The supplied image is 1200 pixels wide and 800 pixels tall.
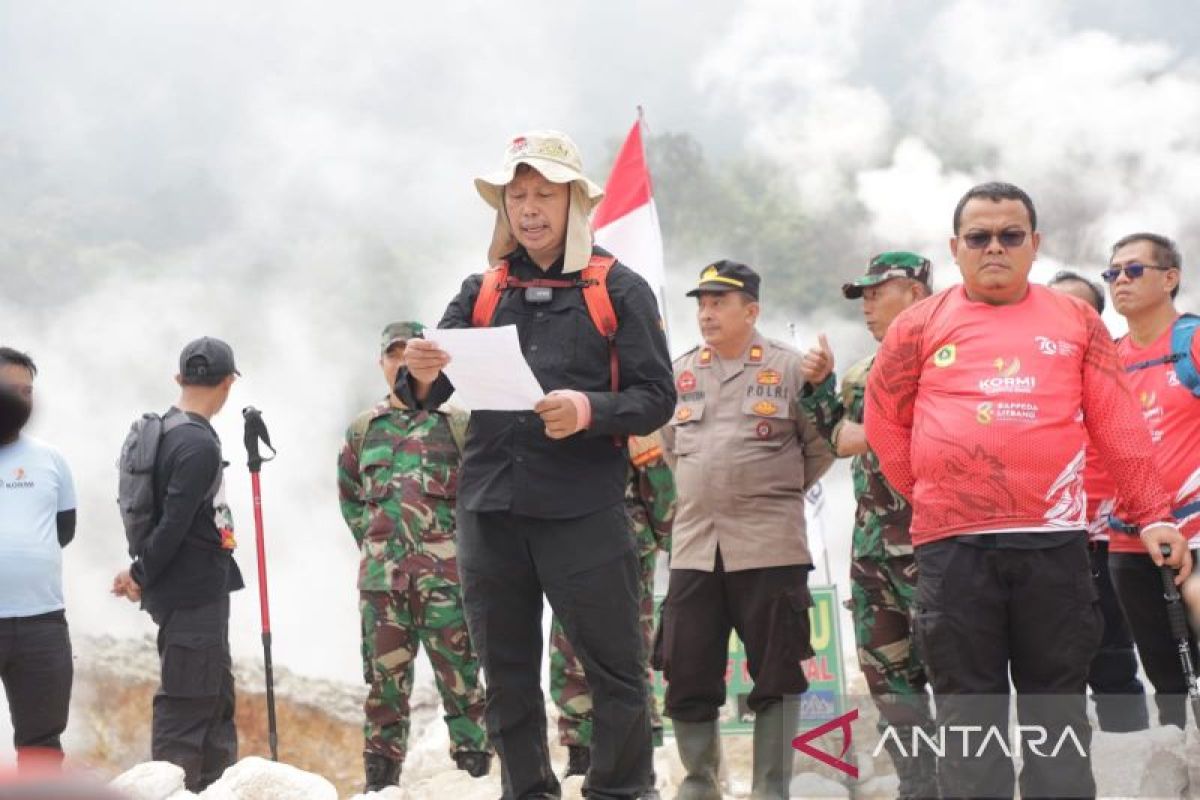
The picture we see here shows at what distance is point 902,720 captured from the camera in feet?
15.7

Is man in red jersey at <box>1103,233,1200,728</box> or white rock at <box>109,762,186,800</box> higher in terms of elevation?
man in red jersey at <box>1103,233,1200,728</box>

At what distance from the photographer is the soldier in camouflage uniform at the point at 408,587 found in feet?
19.5

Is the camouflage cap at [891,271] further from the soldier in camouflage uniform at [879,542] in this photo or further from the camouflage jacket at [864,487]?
the camouflage jacket at [864,487]

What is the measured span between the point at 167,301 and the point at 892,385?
1042 cm

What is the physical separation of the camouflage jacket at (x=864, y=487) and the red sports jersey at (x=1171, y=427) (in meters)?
0.85

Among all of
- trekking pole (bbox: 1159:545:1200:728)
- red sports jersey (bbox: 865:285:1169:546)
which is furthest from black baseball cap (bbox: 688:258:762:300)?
trekking pole (bbox: 1159:545:1200:728)

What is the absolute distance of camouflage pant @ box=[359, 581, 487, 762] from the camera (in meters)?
5.94

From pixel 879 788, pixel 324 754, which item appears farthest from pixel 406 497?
pixel 324 754

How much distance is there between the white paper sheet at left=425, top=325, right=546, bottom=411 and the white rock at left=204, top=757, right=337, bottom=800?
67.9 inches

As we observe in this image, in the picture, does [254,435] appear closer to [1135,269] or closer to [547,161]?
[547,161]

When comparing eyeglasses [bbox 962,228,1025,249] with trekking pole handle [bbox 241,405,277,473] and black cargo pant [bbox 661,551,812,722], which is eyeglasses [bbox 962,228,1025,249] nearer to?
black cargo pant [bbox 661,551,812,722]

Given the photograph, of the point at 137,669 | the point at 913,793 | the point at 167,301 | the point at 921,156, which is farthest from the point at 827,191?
the point at 913,793

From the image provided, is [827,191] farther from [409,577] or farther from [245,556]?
[409,577]

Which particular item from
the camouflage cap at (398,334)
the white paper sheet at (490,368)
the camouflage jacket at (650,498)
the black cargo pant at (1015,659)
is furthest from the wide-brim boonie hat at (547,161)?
the camouflage cap at (398,334)
